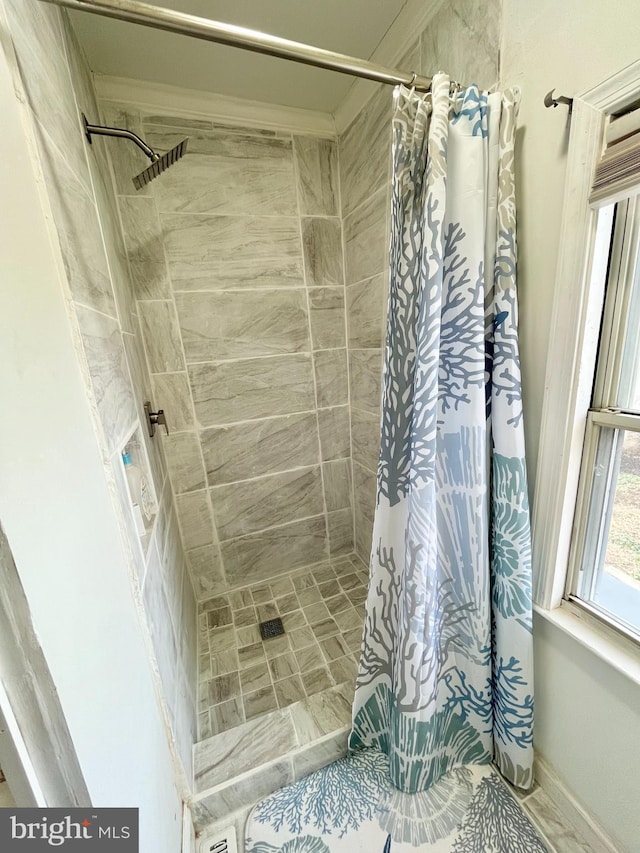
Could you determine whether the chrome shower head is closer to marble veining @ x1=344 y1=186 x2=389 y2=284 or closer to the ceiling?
the ceiling

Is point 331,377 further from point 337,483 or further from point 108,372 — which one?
point 108,372

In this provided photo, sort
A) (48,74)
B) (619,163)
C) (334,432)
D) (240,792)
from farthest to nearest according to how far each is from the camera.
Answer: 1. (334,432)
2. (240,792)
3. (48,74)
4. (619,163)

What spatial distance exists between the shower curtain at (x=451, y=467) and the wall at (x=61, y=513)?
64 centimetres

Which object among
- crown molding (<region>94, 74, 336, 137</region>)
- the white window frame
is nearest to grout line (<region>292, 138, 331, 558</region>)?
crown molding (<region>94, 74, 336, 137</region>)

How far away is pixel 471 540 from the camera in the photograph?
2.83ft

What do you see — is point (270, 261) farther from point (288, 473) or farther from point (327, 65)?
point (288, 473)

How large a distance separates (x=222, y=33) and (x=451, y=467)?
1.04m

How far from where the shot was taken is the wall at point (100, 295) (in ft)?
2.06

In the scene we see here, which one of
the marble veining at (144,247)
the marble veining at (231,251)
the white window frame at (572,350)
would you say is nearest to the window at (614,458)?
the white window frame at (572,350)

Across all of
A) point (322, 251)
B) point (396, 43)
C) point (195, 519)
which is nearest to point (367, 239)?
point (322, 251)

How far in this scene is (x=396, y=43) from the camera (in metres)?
1.08

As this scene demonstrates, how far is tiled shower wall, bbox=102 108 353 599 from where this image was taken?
136 cm

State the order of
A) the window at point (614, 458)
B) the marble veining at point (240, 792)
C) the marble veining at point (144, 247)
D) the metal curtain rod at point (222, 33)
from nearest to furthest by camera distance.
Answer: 1. the metal curtain rod at point (222, 33)
2. the window at point (614, 458)
3. the marble veining at point (240, 792)
4. the marble veining at point (144, 247)

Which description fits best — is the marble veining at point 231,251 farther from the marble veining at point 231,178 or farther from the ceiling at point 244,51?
the ceiling at point 244,51
